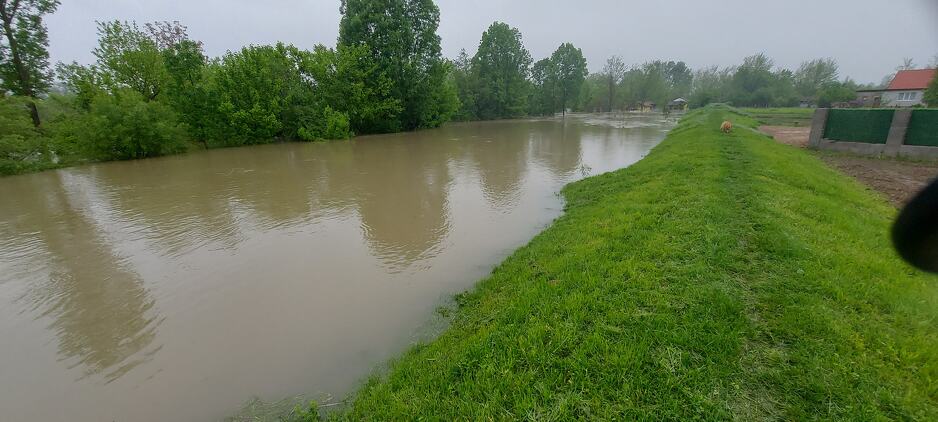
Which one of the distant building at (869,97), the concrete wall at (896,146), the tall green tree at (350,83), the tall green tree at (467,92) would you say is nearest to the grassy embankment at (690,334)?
the concrete wall at (896,146)

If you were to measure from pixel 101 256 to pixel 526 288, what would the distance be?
23.8 ft

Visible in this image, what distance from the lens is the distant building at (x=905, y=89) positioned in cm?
3944

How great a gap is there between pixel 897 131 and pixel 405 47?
1159 inches

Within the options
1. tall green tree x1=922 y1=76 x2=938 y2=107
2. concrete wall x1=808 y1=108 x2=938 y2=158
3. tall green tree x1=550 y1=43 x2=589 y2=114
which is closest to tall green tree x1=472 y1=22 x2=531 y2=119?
tall green tree x1=550 y1=43 x2=589 y2=114

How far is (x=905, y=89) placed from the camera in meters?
40.7

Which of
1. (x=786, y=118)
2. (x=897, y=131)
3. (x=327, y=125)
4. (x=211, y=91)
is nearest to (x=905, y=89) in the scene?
(x=786, y=118)

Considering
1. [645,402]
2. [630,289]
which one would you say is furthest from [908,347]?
[645,402]

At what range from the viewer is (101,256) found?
6250mm

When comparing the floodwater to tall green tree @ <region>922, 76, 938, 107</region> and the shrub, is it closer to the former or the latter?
the shrub

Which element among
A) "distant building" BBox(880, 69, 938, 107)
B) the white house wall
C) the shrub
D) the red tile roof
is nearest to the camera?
the shrub

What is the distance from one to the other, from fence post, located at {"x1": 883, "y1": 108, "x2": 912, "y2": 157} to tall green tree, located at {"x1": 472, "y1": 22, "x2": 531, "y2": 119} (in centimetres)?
4296

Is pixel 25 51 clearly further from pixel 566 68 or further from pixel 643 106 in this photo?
pixel 643 106

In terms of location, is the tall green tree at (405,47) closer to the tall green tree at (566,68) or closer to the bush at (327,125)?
the bush at (327,125)

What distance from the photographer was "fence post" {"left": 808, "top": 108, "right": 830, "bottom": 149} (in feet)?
48.8
